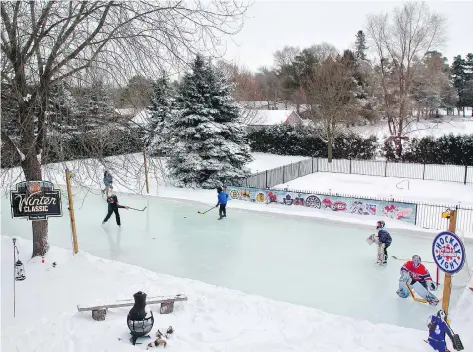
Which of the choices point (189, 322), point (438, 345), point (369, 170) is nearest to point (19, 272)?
point (189, 322)

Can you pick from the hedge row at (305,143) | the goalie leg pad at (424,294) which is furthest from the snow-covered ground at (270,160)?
the goalie leg pad at (424,294)

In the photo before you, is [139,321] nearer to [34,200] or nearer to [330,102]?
[34,200]

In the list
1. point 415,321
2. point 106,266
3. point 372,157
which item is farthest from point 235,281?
point 372,157

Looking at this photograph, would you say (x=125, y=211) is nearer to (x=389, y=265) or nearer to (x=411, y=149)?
(x=389, y=265)

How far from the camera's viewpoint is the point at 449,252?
5949 millimetres

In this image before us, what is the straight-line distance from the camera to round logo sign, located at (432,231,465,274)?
5.81m

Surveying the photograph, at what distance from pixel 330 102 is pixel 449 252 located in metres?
23.7

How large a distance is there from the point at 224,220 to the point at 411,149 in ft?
60.1

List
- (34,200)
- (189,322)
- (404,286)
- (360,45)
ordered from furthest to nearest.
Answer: (360,45), (34,200), (404,286), (189,322)

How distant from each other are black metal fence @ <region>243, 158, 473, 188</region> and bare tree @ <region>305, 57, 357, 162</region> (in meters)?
1.78

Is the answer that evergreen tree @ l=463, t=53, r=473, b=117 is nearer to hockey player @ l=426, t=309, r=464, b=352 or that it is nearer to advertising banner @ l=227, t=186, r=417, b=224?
advertising banner @ l=227, t=186, r=417, b=224

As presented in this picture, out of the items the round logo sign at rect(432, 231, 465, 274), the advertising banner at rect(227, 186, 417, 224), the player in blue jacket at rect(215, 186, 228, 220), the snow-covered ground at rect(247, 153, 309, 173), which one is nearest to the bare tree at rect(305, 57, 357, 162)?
the snow-covered ground at rect(247, 153, 309, 173)

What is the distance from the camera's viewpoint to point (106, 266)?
10.1 meters

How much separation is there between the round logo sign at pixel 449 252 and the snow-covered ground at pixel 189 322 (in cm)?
138
